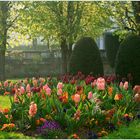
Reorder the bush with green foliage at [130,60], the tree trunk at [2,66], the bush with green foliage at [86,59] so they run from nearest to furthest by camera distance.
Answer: the bush with green foliage at [130,60] < the bush with green foliage at [86,59] < the tree trunk at [2,66]

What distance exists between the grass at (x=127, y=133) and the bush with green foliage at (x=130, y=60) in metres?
6.74

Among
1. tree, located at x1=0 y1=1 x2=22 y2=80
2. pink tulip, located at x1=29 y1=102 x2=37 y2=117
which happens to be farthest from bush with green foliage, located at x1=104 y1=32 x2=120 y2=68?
pink tulip, located at x1=29 y1=102 x2=37 y2=117

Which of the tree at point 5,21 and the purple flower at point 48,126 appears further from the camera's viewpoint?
the tree at point 5,21

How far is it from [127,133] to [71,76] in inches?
348

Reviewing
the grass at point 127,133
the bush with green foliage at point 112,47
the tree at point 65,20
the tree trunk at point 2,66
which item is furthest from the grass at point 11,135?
the bush with green foliage at point 112,47

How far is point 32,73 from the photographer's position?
31.5 metres

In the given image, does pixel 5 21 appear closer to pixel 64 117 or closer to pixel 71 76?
pixel 71 76

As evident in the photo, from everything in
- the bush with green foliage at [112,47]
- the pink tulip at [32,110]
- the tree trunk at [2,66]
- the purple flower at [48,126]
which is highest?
the bush with green foliage at [112,47]

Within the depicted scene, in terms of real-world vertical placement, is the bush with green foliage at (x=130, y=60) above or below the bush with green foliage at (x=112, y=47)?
below

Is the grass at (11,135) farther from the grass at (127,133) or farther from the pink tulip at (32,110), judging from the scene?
the grass at (127,133)

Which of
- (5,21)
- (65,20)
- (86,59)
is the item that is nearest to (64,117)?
(86,59)

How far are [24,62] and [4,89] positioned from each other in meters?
15.8

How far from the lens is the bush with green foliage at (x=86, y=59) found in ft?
60.2

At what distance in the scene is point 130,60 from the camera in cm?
1567
